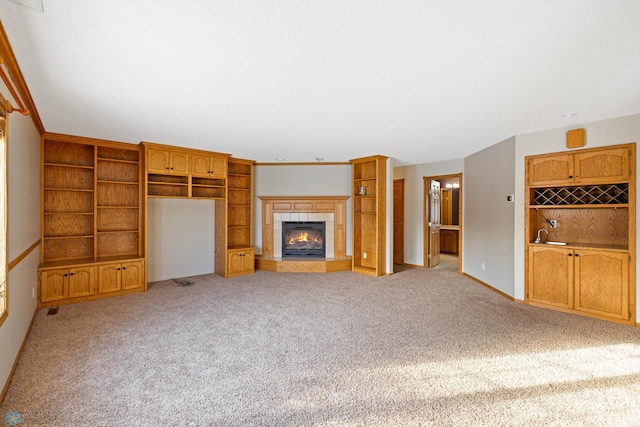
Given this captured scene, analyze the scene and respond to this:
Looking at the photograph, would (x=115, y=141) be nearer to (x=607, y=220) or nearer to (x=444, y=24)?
(x=444, y=24)

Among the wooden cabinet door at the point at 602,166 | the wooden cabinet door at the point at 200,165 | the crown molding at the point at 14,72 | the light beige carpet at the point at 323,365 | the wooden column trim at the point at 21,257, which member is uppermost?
the crown molding at the point at 14,72

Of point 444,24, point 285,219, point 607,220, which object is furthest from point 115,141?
point 607,220

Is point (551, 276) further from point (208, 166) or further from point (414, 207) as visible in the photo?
point (208, 166)

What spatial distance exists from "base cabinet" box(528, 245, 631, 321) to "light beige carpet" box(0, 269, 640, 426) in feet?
0.81

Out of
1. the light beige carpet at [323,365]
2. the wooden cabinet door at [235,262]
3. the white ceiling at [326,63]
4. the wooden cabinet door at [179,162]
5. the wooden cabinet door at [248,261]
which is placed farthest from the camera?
the wooden cabinet door at [248,261]

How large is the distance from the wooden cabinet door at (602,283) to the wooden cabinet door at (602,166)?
90 centimetres

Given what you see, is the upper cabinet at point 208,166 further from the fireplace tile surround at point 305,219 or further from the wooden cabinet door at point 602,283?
the wooden cabinet door at point 602,283

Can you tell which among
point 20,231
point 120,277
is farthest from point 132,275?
point 20,231

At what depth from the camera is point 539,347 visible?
2.78 m

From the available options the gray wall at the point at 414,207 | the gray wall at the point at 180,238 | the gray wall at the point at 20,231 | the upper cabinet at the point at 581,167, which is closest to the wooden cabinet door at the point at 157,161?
the gray wall at the point at 180,238

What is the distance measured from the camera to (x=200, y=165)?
5250 mm

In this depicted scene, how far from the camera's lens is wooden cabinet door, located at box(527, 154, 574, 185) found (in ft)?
12.6

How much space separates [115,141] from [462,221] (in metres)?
6.42

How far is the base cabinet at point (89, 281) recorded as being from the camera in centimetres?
389
